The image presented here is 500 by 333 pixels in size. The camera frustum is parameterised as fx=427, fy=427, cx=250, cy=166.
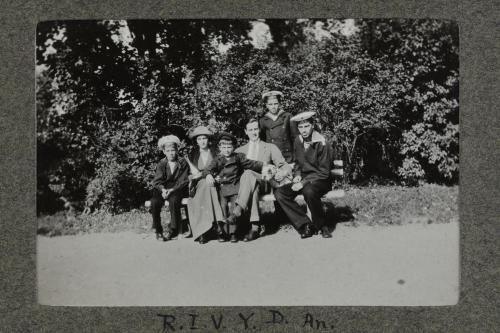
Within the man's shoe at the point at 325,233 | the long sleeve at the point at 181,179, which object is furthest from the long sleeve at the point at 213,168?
the man's shoe at the point at 325,233

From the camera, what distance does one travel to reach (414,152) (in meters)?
2.58

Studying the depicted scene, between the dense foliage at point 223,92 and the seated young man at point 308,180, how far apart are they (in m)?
0.09

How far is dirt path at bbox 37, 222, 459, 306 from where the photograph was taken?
8.14 feet

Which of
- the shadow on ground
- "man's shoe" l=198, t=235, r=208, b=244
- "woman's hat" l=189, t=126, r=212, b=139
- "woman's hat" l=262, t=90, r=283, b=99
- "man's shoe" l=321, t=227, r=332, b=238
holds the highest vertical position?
"woman's hat" l=262, t=90, r=283, b=99

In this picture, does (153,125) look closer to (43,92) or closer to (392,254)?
(43,92)

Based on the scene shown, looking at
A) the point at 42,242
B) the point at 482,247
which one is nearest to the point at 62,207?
the point at 42,242

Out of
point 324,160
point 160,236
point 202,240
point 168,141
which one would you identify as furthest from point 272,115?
point 160,236

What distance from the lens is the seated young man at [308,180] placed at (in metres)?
2.53

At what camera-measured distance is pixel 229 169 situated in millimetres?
2564

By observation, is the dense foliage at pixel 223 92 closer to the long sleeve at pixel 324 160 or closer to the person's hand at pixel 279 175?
the long sleeve at pixel 324 160

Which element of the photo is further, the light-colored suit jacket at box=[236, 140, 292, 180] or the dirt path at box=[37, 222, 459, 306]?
the light-colored suit jacket at box=[236, 140, 292, 180]

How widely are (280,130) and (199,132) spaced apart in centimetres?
49

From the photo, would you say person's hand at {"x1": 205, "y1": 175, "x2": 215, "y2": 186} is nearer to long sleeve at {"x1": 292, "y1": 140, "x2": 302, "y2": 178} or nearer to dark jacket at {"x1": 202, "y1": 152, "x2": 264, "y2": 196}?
dark jacket at {"x1": 202, "y1": 152, "x2": 264, "y2": 196}

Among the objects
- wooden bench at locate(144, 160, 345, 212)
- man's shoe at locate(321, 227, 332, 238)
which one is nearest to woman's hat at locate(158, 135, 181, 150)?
wooden bench at locate(144, 160, 345, 212)
